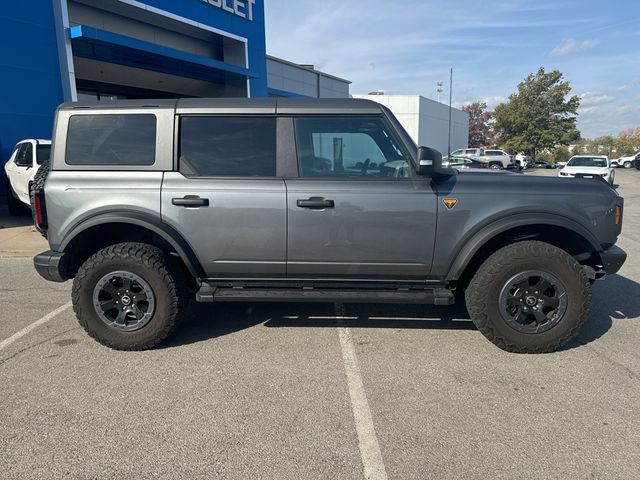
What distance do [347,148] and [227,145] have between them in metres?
1.02

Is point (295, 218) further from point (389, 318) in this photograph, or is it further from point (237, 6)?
point (237, 6)

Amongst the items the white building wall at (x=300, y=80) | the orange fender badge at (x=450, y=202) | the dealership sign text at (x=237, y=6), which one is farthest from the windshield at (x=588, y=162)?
the orange fender badge at (x=450, y=202)

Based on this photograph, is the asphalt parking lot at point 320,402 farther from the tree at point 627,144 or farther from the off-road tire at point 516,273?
the tree at point 627,144

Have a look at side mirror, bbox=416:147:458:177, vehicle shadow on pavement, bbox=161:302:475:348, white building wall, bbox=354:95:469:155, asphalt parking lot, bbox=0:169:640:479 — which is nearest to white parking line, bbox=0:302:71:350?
asphalt parking lot, bbox=0:169:640:479

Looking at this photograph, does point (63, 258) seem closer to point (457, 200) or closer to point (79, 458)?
point (79, 458)

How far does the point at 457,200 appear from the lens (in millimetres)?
3467

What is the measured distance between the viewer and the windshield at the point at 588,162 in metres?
20.8

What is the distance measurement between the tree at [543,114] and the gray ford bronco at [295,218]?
55916 mm

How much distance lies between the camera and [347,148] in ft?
11.9

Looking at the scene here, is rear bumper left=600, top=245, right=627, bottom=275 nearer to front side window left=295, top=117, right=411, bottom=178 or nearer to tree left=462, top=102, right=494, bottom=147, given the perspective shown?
front side window left=295, top=117, right=411, bottom=178

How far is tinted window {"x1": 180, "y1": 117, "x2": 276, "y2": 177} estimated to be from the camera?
11.9ft

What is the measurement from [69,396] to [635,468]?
137 inches

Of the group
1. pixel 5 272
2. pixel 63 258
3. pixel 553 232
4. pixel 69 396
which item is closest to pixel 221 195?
pixel 63 258

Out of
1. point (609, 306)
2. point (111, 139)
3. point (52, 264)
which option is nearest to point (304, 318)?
point (52, 264)
